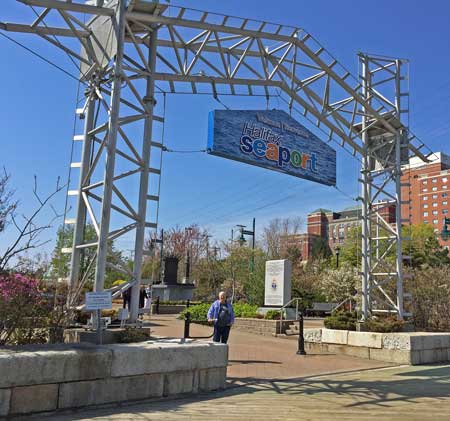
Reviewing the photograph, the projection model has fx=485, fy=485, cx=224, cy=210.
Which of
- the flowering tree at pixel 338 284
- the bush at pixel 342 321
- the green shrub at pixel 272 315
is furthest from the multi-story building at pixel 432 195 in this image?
the bush at pixel 342 321

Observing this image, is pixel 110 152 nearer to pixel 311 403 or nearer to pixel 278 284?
pixel 311 403

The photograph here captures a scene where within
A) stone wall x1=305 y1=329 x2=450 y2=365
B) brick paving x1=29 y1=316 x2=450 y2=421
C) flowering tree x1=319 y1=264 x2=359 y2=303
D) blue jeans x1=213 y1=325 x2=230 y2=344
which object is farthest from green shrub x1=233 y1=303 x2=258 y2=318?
flowering tree x1=319 y1=264 x2=359 y2=303

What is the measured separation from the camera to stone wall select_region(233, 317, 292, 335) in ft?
59.7

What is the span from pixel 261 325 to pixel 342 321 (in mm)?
5538

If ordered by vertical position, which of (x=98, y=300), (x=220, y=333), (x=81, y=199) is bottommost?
(x=220, y=333)

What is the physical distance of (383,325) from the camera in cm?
1263

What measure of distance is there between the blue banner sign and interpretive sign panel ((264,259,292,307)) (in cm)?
828

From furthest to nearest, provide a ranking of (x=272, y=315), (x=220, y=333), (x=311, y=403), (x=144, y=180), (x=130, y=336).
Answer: (x=272, y=315), (x=220, y=333), (x=144, y=180), (x=130, y=336), (x=311, y=403)

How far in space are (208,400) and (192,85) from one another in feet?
21.8

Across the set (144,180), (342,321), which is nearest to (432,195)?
(342,321)

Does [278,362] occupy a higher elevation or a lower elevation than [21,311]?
lower

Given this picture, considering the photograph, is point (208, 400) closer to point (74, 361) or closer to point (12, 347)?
point (74, 361)

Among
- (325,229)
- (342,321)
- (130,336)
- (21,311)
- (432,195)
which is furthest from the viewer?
(325,229)

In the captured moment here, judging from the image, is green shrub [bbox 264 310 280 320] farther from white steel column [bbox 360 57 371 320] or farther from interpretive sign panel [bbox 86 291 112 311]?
interpretive sign panel [bbox 86 291 112 311]
